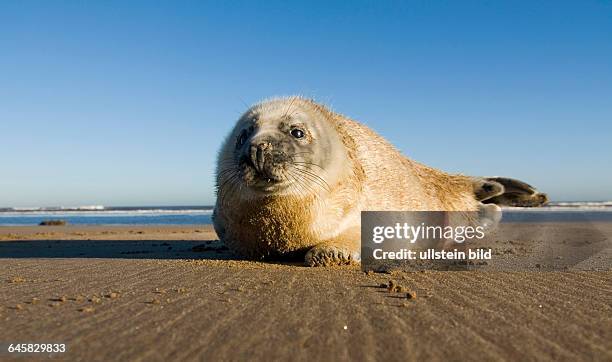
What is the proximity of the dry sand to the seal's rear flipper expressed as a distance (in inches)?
154

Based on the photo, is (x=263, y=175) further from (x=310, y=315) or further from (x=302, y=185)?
(x=310, y=315)

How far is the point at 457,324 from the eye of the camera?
273 centimetres

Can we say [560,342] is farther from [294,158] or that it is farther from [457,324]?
[294,158]

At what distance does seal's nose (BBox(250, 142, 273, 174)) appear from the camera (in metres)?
5.16

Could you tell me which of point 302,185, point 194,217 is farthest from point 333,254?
point 194,217

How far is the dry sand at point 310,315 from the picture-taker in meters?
2.32

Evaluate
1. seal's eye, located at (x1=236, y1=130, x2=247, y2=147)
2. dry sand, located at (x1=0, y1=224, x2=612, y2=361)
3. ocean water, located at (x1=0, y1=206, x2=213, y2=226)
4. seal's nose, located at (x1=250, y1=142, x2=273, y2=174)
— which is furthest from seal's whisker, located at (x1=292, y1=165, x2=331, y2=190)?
ocean water, located at (x1=0, y1=206, x2=213, y2=226)

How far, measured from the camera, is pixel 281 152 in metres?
5.35

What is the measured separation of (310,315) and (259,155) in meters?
2.48

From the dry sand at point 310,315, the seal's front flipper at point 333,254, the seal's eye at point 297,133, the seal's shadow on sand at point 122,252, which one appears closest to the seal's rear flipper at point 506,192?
the seal's front flipper at point 333,254

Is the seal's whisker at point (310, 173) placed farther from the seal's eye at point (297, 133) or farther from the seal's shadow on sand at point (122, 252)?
the seal's shadow on sand at point (122, 252)

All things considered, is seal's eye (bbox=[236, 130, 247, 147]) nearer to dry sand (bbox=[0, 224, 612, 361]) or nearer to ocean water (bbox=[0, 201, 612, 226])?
dry sand (bbox=[0, 224, 612, 361])

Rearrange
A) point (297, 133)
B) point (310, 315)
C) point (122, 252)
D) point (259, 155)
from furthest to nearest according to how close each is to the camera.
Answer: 1. point (122, 252)
2. point (297, 133)
3. point (259, 155)
4. point (310, 315)

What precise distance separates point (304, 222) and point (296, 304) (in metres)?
2.42
